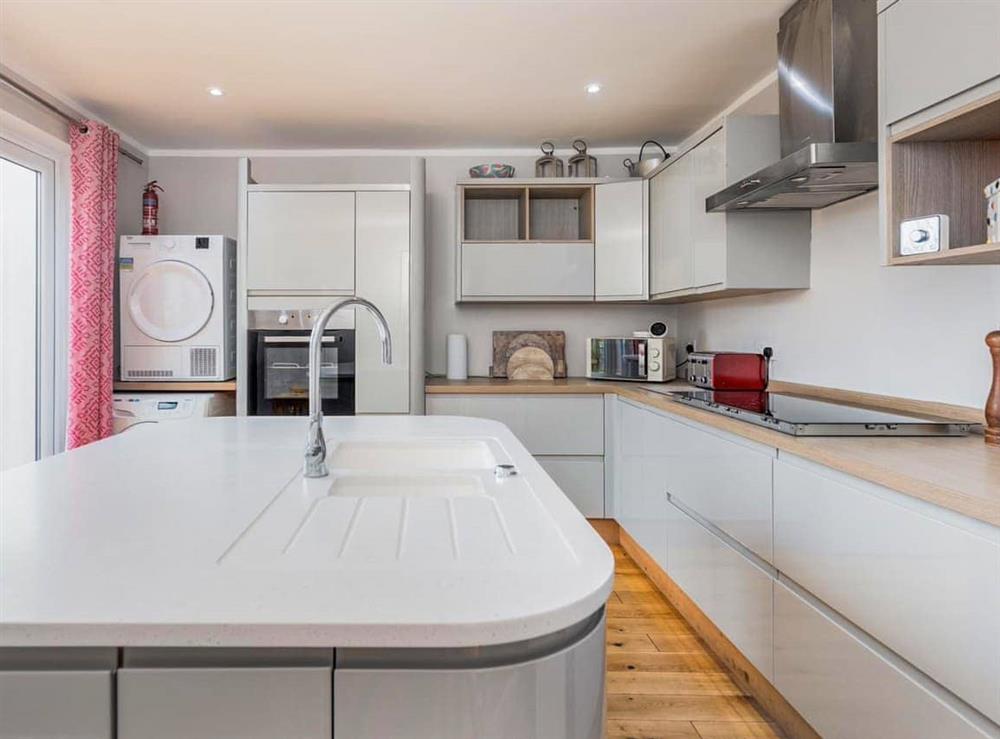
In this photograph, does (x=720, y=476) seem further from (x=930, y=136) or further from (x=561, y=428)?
(x=561, y=428)

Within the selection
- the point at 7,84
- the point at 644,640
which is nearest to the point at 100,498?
the point at 644,640

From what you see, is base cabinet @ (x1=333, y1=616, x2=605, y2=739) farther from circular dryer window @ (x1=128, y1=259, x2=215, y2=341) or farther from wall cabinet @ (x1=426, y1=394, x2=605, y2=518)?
circular dryer window @ (x1=128, y1=259, x2=215, y2=341)

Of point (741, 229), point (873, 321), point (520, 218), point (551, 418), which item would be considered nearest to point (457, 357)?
point (551, 418)

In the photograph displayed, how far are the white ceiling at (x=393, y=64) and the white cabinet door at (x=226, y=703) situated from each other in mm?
2336

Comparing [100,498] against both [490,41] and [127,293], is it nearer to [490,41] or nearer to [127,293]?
[490,41]

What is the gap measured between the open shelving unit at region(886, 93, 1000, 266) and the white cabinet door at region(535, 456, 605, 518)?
79.8 inches

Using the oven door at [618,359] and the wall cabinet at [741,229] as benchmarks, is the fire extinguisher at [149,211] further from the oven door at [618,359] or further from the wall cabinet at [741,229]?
the wall cabinet at [741,229]

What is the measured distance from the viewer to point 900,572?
3.96 ft

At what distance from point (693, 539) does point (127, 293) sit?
3.24 metres

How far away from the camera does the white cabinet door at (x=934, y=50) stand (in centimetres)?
129

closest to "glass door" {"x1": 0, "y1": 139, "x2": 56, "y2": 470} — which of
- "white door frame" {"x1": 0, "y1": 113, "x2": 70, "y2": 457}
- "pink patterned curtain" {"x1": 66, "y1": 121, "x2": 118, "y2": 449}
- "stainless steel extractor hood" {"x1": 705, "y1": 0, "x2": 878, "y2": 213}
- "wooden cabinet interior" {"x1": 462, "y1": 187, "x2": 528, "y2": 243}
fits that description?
"white door frame" {"x1": 0, "y1": 113, "x2": 70, "y2": 457}

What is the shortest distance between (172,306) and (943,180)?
353cm

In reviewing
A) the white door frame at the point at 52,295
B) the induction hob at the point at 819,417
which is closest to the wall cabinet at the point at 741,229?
the induction hob at the point at 819,417

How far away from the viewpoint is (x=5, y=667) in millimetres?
598
